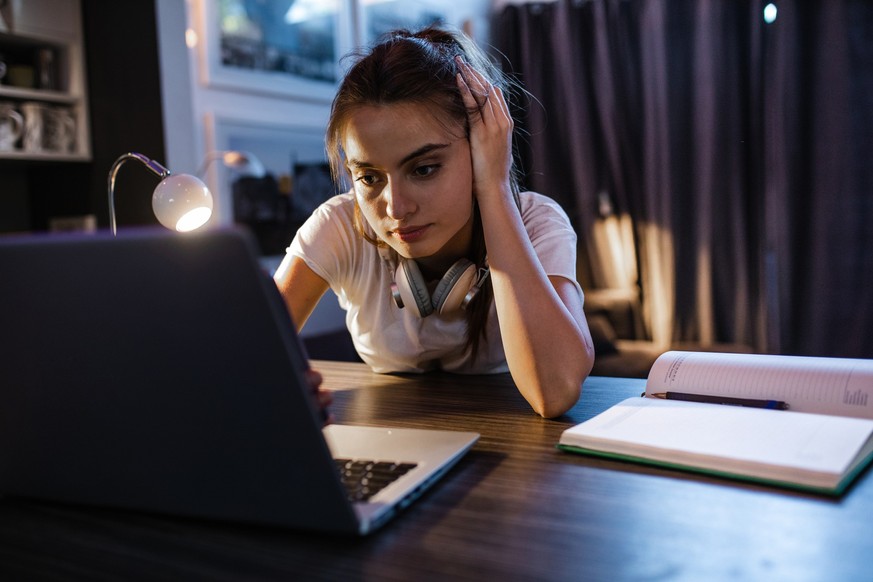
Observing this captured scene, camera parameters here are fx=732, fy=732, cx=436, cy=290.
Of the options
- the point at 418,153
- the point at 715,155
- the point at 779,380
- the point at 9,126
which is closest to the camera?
the point at 779,380

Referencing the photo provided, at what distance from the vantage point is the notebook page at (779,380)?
34.8 inches

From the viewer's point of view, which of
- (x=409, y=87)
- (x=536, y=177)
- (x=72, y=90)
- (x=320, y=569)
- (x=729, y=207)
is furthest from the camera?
(x=536, y=177)

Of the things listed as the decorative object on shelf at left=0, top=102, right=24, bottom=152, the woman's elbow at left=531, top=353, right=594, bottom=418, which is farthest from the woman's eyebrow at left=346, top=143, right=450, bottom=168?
the decorative object on shelf at left=0, top=102, right=24, bottom=152

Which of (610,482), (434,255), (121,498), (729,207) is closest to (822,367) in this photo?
(610,482)

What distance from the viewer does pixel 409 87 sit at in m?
1.14

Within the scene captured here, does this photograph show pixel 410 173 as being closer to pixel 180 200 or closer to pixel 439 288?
pixel 439 288

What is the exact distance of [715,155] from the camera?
3682 millimetres

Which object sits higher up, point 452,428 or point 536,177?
point 536,177

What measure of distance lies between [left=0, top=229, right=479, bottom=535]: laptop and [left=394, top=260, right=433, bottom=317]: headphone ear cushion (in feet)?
1.94

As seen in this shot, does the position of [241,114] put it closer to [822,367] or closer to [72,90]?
[72,90]

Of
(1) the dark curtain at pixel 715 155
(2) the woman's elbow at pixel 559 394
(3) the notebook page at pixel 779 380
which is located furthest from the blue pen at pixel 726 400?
(1) the dark curtain at pixel 715 155

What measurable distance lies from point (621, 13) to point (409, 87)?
316 centimetres

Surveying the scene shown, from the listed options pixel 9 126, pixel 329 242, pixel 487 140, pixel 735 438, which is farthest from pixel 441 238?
pixel 9 126

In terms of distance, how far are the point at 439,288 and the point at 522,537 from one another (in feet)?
2.28
